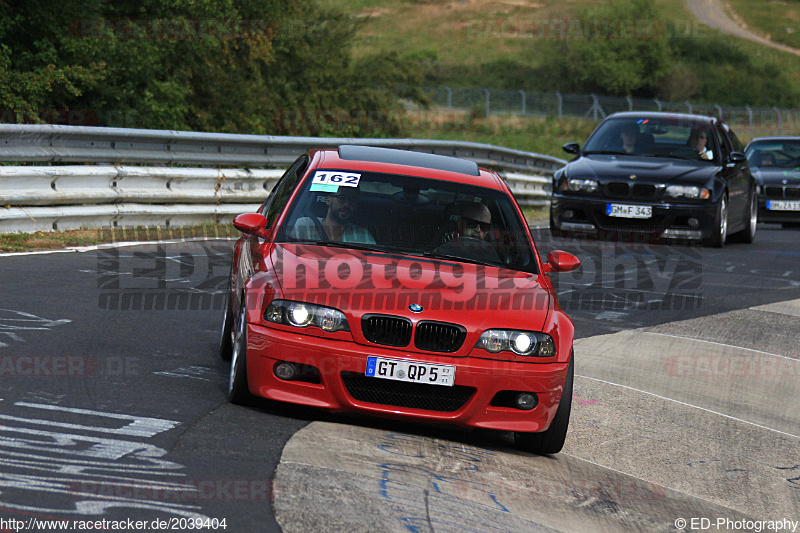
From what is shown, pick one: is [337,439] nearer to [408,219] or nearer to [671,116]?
[408,219]

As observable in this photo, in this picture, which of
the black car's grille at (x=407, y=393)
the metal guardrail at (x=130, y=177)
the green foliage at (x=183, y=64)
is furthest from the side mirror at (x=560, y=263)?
the green foliage at (x=183, y=64)

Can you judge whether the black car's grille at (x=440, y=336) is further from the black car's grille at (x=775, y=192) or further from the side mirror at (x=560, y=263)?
the black car's grille at (x=775, y=192)

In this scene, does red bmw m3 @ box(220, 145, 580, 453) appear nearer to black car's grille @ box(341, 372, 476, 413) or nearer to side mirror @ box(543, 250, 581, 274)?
black car's grille @ box(341, 372, 476, 413)

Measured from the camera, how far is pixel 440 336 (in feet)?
18.8

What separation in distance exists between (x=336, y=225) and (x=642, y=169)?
982cm

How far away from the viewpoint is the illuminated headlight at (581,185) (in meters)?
15.6

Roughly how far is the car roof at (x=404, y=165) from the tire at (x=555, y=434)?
1.71 meters

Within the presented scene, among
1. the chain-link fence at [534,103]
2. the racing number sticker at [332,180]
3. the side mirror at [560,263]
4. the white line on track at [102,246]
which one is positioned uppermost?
the racing number sticker at [332,180]

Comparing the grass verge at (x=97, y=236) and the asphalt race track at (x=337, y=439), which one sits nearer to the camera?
the asphalt race track at (x=337, y=439)

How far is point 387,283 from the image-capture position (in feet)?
19.4

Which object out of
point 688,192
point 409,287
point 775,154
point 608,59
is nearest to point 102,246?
point 409,287

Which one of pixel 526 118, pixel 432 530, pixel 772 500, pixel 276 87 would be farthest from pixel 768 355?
pixel 526 118

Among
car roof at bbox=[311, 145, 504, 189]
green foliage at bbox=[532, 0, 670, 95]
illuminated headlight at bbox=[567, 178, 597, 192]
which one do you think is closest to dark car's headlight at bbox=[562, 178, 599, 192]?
illuminated headlight at bbox=[567, 178, 597, 192]

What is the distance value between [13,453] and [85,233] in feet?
26.5
